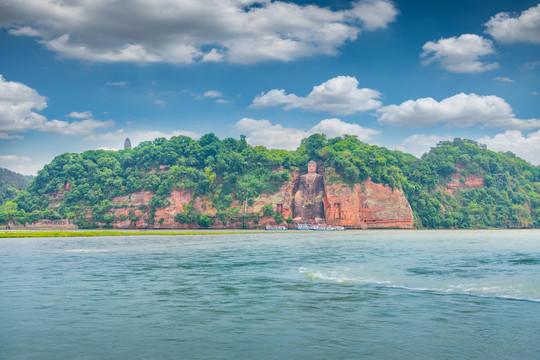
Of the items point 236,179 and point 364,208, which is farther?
point 236,179

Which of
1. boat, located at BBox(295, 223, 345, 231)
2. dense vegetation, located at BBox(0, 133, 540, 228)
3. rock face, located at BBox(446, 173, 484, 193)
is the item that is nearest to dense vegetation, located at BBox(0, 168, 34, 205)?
dense vegetation, located at BBox(0, 133, 540, 228)

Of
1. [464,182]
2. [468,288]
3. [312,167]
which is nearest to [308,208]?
[312,167]

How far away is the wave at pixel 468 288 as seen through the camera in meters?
19.2

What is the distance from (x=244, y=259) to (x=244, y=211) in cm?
8131

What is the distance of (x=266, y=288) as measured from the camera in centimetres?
2169

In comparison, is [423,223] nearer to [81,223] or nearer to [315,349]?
[81,223]

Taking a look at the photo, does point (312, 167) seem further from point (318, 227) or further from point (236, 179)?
point (236, 179)

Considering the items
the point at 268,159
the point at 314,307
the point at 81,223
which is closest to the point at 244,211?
the point at 268,159

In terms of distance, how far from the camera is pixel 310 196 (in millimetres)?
121500

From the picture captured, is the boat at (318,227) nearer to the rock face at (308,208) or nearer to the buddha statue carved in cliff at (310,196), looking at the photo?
the rock face at (308,208)

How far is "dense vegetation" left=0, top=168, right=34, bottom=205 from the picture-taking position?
154 meters

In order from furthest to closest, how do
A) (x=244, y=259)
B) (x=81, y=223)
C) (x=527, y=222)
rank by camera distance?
1. (x=527, y=222)
2. (x=81, y=223)
3. (x=244, y=259)

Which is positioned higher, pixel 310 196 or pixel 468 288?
pixel 310 196

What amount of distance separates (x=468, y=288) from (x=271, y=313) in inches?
421
